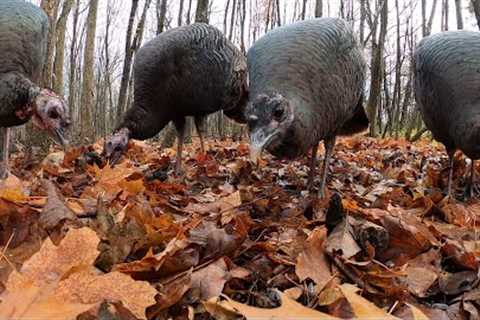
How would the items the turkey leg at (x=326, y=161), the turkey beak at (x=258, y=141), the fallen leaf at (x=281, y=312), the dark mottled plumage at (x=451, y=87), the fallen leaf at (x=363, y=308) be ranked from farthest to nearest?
the turkey leg at (x=326, y=161)
the dark mottled plumage at (x=451, y=87)
the turkey beak at (x=258, y=141)
the fallen leaf at (x=363, y=308)
the fallen leaf at (x=281, y=312)

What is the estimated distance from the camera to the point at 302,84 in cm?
380

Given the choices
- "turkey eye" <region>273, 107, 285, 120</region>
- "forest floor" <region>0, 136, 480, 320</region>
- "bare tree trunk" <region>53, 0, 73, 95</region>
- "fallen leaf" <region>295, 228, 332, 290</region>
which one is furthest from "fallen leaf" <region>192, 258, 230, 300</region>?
"bare tree trunk" <region>53, 0, 73, 95</region>

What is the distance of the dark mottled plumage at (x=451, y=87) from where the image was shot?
13.3 feet

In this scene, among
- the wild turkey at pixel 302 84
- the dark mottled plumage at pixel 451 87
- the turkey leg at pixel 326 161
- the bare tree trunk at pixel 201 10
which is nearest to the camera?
the wild turkey at pixel 302 84

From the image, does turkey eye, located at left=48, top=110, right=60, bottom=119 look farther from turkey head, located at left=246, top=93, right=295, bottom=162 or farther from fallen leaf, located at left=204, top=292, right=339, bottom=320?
fallen leaf, located at left=204, top=292, right=339, bottom=320

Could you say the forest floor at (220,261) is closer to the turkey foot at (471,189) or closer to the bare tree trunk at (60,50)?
the turkey foot at (471,189)

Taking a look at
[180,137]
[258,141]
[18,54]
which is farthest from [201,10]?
[258,141]

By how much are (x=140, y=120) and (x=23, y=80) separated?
6.18 feet

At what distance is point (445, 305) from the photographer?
1.95 meters

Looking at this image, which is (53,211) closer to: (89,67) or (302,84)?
(302,84)

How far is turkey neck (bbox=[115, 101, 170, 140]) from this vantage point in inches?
256

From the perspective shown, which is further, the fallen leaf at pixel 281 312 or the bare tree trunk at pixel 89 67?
the bare tree trunk at pixel 89 67

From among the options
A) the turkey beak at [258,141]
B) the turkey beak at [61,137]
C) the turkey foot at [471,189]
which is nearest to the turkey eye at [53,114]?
the turkey beak at [61,137]

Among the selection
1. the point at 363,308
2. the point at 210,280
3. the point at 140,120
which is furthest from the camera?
the point at 140,120
